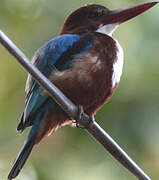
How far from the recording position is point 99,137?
251 centimetres

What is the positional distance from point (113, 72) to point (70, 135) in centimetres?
106

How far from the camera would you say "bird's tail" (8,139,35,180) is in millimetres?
3074

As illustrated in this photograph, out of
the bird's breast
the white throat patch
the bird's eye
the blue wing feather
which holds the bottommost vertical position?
the bird's breast

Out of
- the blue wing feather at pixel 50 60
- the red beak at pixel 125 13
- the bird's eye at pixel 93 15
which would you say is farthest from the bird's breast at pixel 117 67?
the bird's eye at pixel 93 15

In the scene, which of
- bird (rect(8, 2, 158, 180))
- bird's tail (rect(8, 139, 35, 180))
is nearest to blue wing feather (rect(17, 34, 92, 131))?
bird (rect(8, 2, 158, 180))

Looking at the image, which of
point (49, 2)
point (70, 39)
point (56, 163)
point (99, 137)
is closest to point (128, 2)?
point (49, 2)

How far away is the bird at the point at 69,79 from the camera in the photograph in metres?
3.17

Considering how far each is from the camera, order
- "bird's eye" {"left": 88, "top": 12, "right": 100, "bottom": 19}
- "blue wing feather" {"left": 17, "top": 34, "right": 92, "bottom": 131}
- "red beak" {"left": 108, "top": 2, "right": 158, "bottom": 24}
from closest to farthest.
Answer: "blue wing feather" {"left": 17, "top": 34, "right": 92, "bottom": 131}
"red beak" {"left": 108, "top": 2, "right": 158, "bottom": 24}
"bird's eye" {"left": 88, "top": 12, "right": 100, "bottom": 19}

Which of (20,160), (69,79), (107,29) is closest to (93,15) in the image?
(107,29)

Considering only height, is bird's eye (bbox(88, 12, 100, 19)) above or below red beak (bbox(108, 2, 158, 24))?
above

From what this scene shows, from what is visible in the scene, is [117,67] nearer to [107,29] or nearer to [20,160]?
[107,29]

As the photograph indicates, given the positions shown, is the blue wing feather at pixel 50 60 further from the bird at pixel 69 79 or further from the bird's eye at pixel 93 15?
the bird's eye at pixel 93 15

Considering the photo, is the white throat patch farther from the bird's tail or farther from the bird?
the bird's tail

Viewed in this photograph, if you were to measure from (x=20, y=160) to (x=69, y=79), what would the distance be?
20.4 inches
